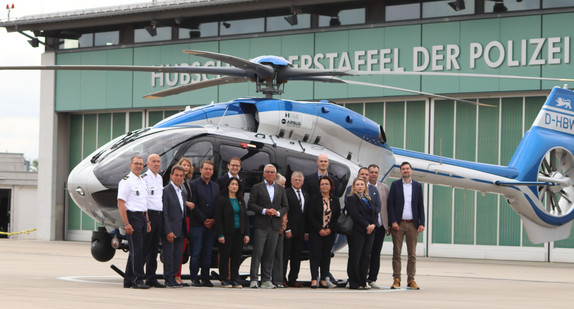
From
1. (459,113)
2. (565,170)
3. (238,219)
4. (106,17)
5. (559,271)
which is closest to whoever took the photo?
(238,219)

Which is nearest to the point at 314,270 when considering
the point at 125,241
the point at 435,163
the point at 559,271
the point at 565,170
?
the point at 125,241

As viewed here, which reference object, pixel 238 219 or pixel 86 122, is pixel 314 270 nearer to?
pixel 238 219

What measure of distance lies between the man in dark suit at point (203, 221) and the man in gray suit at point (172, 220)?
1.20 ft

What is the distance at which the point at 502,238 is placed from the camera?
84.6ft

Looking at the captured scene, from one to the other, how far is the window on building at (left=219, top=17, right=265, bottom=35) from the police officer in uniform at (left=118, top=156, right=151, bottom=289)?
18.7m

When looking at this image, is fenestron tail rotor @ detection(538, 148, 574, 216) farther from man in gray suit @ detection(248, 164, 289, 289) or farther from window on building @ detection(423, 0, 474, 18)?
window on building @ detection(423, 0, 474, 18)

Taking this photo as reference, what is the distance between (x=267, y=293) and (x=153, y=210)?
6.42ft

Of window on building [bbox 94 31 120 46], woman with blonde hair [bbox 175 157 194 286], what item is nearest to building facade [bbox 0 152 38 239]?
window on building [bbox 94 31 120 46]

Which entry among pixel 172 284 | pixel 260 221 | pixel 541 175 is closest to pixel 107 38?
pixel 541 175

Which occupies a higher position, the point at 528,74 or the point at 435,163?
the point at 528,74

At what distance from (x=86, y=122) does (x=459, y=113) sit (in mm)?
14963

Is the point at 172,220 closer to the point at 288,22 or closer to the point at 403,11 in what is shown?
the point at 403,11

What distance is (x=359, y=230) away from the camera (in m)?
13.2

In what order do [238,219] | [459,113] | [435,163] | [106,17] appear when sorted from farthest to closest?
[106,17] → [459,113] → [435,163] → [238,219]
